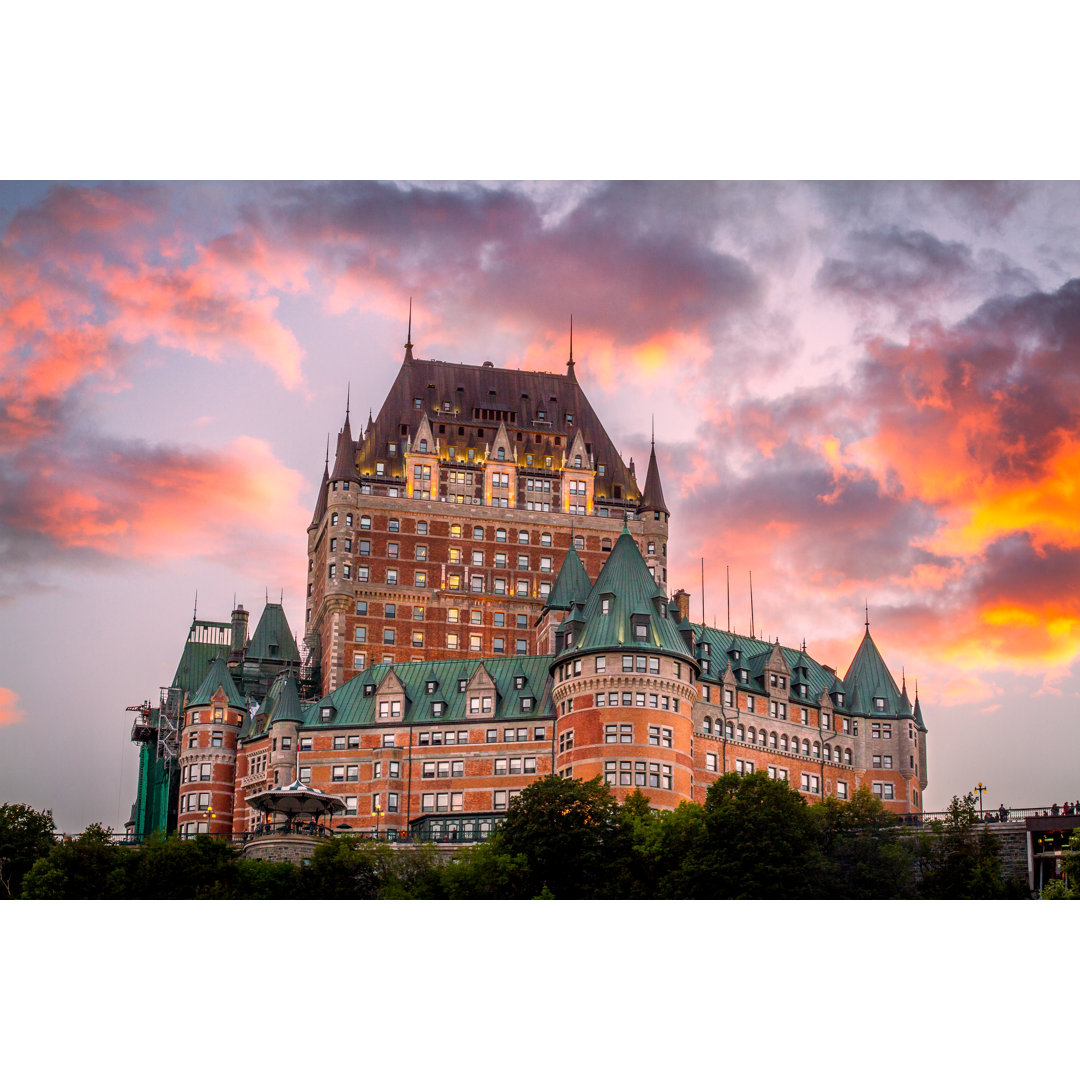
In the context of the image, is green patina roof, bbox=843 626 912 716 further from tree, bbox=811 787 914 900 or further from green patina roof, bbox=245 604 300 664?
green patina roof, bbox=245 604 300 664

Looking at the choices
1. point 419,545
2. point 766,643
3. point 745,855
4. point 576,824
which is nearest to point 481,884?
point 576,824

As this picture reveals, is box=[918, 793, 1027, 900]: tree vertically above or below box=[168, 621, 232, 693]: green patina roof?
below

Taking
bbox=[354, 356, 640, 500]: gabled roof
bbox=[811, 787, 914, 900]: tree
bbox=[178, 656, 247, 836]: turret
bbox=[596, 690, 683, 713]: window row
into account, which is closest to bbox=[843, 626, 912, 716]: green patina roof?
bbox=[596, 690, 683, 713]: window row

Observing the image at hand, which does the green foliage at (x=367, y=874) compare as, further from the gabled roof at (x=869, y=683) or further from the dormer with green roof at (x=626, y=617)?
the gabled roof at (x=869, y=683)

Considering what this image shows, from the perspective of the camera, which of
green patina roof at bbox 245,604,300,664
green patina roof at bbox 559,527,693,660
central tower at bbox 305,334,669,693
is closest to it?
green patina roof at bbox 559,527,693,660

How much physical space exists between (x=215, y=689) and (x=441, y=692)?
74.2 feet

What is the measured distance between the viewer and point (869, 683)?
150 meters

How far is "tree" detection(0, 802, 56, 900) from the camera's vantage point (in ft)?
378

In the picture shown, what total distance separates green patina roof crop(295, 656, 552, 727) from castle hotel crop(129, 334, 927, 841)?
0.20 metres

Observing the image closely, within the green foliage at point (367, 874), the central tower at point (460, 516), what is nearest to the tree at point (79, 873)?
the green foliage at point (367, 874)

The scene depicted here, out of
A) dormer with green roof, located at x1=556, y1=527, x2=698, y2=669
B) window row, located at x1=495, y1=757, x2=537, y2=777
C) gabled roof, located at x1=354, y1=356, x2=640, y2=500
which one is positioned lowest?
window row, located at x1=495, y1=757, x2=537, y2=777

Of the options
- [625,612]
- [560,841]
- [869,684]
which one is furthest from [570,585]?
[560,841]

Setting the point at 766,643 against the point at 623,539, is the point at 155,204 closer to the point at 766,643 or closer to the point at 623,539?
the point at 623,539

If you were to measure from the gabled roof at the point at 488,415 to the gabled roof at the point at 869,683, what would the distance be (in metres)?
31.2
